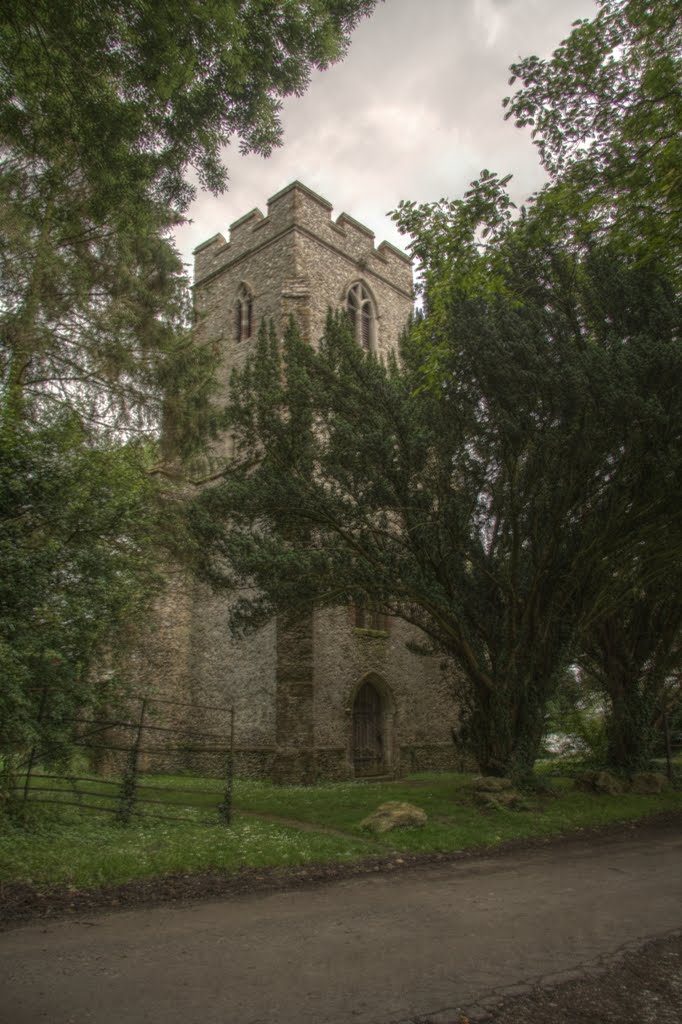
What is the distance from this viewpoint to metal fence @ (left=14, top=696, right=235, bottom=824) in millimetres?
8367

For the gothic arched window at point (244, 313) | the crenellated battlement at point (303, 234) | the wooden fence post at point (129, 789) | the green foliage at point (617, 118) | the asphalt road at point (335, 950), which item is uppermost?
the crenellated battlement at point (303, 234)

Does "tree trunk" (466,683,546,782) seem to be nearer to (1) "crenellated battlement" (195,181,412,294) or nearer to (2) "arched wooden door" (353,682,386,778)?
(2) "arched wooden door" (353,682,386,778)

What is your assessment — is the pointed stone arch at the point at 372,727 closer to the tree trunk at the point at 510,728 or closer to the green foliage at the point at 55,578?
the tree trunk at the point at 510,728

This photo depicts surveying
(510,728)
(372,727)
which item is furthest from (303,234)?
(510,728)

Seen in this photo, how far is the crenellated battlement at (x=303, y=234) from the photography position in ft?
69.8

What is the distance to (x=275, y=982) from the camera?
3.89 meters

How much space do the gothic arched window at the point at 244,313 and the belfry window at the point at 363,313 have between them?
10.7 ft

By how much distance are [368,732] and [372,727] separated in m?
0.20

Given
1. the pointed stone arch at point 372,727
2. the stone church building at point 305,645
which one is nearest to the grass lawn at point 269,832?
the stone church building at point 305,645

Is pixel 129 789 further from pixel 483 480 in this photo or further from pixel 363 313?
pixel 363 313

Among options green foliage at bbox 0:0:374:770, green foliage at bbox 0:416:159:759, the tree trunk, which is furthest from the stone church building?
green foliage at bbox 0:416:159:759

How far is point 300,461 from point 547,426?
422 cm

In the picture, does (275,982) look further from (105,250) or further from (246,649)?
(246,649)

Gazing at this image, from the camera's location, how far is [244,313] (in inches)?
867
